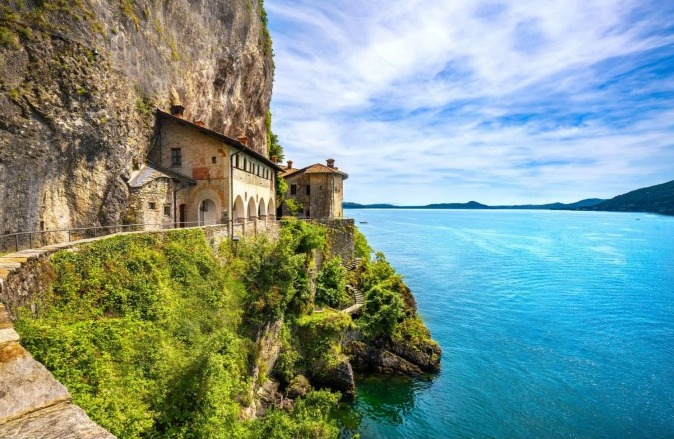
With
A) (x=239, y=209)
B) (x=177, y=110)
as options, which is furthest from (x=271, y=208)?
(x=177, y=110)

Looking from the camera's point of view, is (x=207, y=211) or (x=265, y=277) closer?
(x=265, y=277)

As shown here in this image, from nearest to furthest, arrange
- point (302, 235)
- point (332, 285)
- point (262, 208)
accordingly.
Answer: point (302, 235)
point (332, 285)
point (262, 208)

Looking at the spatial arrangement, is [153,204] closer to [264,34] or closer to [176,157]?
[176,157]

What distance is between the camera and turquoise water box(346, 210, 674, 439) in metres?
26.1

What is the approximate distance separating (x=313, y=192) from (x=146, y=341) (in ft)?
124

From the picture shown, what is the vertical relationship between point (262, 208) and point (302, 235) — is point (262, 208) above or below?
above

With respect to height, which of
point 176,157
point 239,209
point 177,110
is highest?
point 177,110

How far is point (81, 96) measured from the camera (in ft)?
61.2

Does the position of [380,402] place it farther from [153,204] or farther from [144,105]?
[144,105]

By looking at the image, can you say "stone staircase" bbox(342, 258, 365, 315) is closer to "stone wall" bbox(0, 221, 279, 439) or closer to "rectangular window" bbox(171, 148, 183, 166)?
"rectangular window" bbox(171, 148, 183, 166)

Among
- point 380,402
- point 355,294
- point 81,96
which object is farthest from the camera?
point 355,294

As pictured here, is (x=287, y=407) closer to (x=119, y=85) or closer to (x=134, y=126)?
(x=134, y=126)

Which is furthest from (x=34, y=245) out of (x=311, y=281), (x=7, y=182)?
(x=311, y=281)

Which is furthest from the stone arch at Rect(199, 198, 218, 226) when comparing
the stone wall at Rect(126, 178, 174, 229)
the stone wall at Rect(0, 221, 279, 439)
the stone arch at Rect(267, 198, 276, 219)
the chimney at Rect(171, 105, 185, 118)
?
the stone wall at Rect(0, 221, 279, 439)
